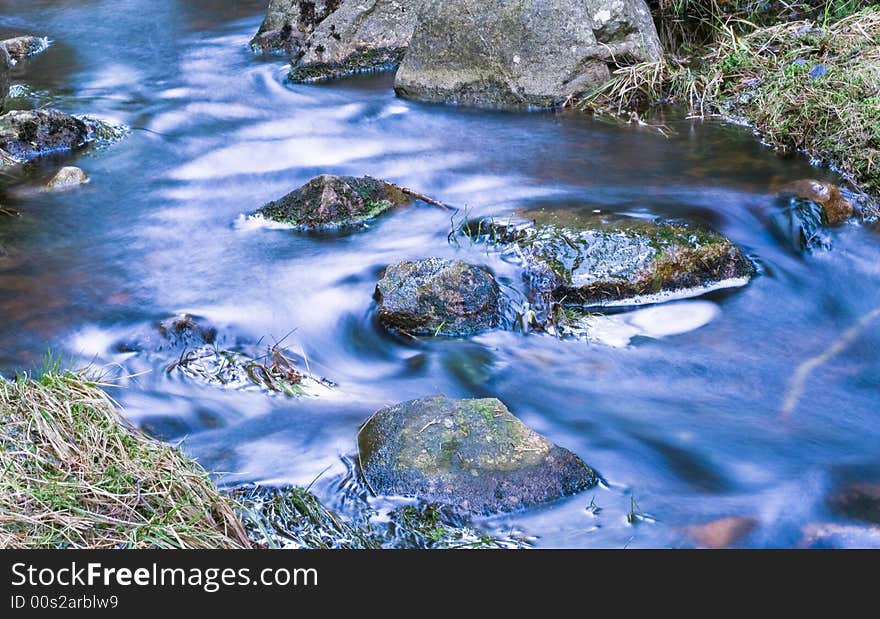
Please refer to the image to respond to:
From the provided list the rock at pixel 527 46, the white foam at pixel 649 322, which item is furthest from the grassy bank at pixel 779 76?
the white foam at pixel 649 322

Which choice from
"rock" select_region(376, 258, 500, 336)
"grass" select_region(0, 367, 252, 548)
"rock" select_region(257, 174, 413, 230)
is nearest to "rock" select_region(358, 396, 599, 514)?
"grass" select_region(0, 367, 252, 548)

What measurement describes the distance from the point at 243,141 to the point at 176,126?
0.81 meters

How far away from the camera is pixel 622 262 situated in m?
5.18

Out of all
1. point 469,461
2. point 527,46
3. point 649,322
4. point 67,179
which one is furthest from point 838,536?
point 67,179

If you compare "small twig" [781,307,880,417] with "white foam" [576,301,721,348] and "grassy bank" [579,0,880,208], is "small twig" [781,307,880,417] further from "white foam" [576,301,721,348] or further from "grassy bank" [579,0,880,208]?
"grassy bank" [579,0,880,208]

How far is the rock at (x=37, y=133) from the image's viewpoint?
25.0ft

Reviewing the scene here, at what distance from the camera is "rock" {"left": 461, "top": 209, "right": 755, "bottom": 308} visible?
5.08 metres

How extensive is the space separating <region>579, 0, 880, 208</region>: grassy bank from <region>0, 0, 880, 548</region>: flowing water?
0.83 feet

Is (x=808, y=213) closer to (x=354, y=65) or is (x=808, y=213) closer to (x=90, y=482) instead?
(x=90, y=482)

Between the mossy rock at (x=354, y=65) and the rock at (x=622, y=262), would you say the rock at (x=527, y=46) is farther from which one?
the rock at (x=622, y=262)

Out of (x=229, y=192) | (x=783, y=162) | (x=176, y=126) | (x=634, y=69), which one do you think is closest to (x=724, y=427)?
(x=783, y=162)

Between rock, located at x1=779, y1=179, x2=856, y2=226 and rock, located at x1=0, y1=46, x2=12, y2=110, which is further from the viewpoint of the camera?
rock, located at x1=0, y1=46, x2=12, y2=110

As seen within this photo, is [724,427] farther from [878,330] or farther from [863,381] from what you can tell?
[878,330]

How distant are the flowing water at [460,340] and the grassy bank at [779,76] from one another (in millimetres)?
253
